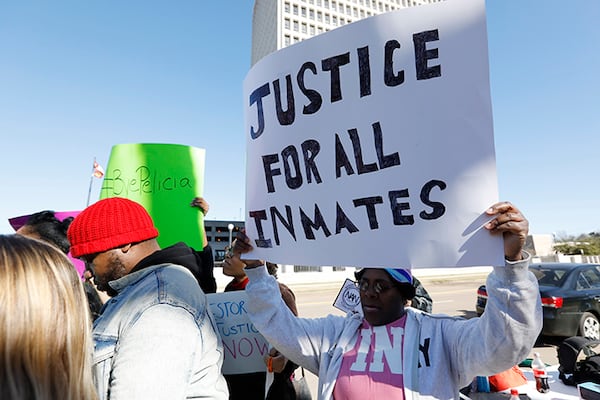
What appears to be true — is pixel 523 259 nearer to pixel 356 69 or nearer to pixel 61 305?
pixel 356 69

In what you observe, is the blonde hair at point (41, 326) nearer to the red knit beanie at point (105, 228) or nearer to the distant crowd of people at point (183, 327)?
the distant crowd of people at point (183, 327)

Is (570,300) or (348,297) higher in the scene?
(348,297)

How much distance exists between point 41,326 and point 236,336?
1.35 m

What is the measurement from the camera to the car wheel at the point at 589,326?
6.23m

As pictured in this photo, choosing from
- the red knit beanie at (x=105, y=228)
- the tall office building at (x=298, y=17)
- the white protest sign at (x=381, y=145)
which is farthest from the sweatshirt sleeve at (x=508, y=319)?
the tall office building at (x=298, y=17)

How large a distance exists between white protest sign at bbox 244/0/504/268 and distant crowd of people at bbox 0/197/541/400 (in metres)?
0.17

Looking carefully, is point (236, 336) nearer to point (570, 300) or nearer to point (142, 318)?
point (142, 318)

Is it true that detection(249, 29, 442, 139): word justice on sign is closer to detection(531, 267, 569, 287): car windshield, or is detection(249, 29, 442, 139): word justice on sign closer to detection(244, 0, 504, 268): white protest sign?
detection(244, 0, 504, 268): white protest sign

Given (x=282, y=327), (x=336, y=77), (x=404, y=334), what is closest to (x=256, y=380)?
(x=282, y=327)

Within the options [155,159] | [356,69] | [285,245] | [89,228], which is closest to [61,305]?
[89,228]

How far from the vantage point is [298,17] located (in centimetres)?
6719

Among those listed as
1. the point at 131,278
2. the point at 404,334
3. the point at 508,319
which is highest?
the point at 131,278

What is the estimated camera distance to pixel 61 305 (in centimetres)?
79

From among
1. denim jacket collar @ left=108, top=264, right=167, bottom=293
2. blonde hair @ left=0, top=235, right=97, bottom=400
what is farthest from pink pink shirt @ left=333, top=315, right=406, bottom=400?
blonde hair @ left=0, top=235, right=97, bottom=400
